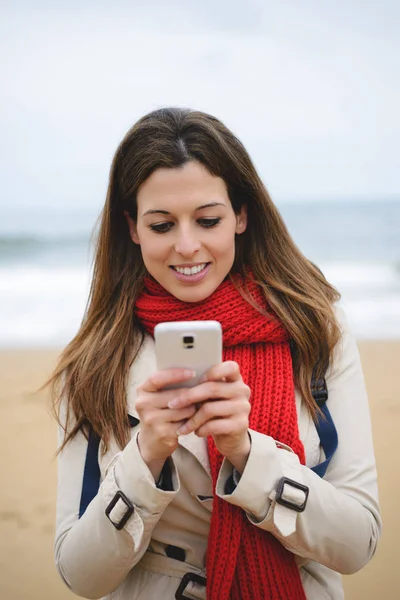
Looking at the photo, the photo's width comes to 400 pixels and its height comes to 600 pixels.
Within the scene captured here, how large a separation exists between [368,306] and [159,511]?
31.1 feet

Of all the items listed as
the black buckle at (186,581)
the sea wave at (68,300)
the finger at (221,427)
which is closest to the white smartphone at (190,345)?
the finger at (221,427)

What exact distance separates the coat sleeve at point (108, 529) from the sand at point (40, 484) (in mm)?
1966

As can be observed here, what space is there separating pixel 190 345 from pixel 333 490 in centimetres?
68

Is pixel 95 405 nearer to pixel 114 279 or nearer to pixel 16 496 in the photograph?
pixel 114 279

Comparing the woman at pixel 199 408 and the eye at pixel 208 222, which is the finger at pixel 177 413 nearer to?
the woman at pixel 199 408

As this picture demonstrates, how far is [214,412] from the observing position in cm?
177

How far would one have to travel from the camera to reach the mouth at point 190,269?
2326 mm

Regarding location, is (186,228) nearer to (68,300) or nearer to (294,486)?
(294,486)

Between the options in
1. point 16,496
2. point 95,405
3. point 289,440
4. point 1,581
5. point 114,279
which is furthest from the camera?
point 16,496

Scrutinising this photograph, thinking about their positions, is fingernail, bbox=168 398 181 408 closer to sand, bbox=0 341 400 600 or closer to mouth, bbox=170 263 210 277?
mouth, bbox=170 263 210 277

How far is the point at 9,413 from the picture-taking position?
647 cm

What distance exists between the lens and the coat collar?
221 centimetres

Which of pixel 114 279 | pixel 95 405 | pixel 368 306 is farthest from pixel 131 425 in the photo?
pixel 368 306

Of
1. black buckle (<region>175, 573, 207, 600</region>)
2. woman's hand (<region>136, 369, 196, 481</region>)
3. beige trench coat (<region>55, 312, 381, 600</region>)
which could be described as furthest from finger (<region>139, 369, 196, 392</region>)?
black buckle (<region>175, 573, 207, 600</region>)
